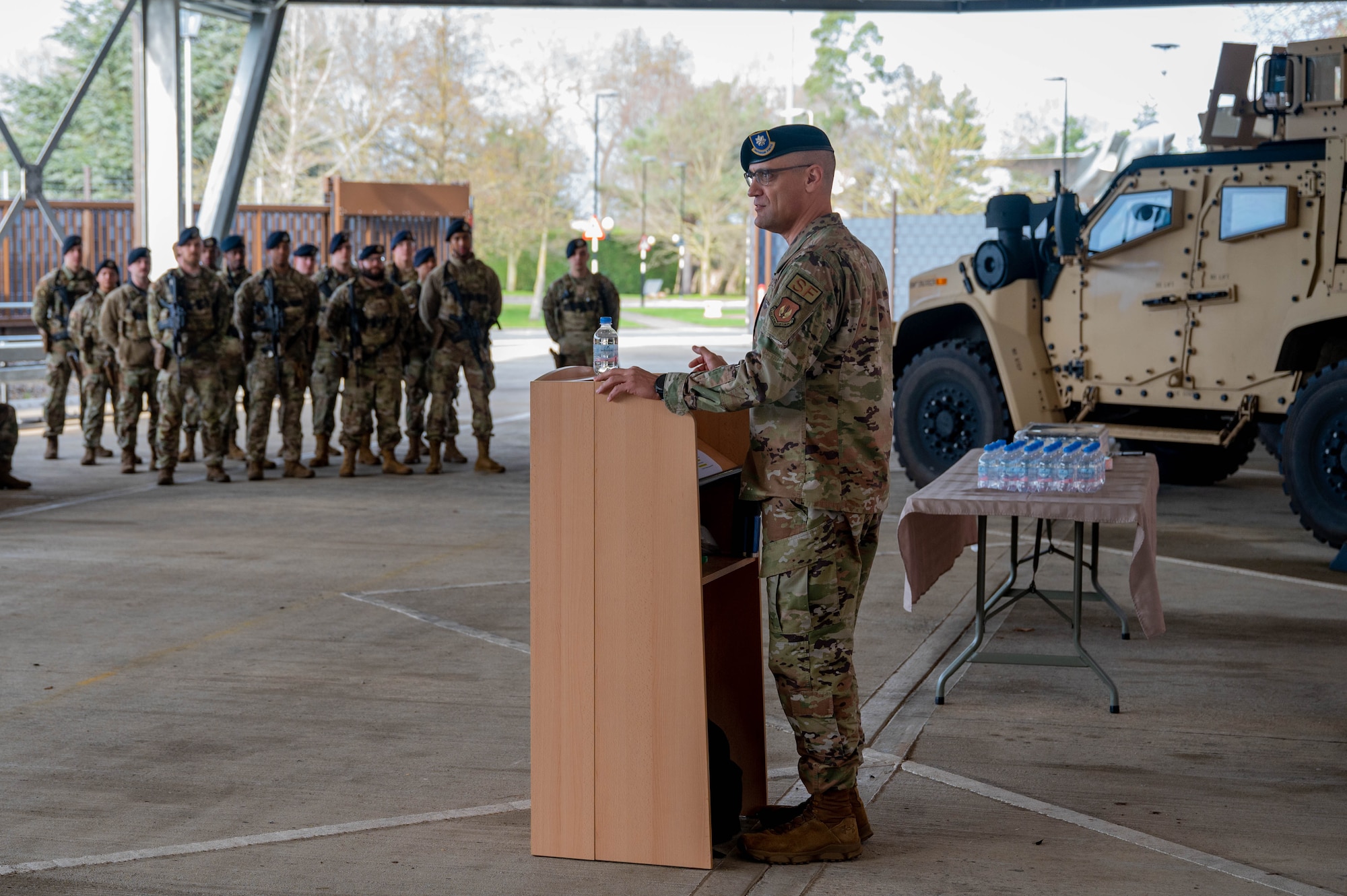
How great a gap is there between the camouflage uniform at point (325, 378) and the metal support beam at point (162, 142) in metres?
5.44

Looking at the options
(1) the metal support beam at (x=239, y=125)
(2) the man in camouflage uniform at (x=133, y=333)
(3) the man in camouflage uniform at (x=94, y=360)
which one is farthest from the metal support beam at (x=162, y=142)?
(2) the man in camouflage uniform at (x=133, y=333)

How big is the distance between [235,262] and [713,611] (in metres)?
9.51

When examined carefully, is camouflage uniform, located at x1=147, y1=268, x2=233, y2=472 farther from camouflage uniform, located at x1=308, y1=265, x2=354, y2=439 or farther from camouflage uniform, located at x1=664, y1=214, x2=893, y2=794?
camouflage uniform, located at x1=664, y1=214, x2=893, y2=794

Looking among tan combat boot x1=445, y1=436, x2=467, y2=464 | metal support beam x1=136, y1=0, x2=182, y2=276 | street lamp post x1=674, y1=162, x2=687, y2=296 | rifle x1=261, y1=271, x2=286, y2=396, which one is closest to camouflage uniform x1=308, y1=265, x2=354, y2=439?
rifle x1=261, y1=271, x2=286, y2=396

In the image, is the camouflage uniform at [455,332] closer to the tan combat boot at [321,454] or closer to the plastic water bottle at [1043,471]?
the tan combat boot at [321,454]

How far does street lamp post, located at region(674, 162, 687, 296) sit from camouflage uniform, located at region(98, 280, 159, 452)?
47370mm

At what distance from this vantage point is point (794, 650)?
3.62 m

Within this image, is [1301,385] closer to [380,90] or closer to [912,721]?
[912,721]

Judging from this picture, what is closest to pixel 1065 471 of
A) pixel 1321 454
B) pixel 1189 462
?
pixel 1321 454

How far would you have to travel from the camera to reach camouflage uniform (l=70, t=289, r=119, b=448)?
12250 mm

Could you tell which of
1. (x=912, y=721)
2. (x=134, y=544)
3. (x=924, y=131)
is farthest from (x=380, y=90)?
(x=912, y=721)

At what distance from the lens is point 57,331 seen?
1275 centimetres

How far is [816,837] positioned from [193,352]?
8.54 metres

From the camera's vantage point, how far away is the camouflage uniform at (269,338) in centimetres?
1117
